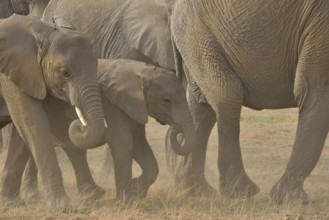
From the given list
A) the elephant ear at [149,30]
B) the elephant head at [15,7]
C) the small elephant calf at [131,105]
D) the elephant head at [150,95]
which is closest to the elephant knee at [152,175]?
the small elephant calf at [131,105]

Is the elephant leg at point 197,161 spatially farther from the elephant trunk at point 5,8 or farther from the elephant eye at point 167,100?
the elephant trunk at point 5,8

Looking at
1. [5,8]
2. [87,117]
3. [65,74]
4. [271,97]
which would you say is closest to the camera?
[87,117]

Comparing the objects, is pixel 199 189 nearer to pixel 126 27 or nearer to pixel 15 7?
pixel 126 27

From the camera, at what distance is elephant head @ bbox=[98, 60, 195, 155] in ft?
32.2

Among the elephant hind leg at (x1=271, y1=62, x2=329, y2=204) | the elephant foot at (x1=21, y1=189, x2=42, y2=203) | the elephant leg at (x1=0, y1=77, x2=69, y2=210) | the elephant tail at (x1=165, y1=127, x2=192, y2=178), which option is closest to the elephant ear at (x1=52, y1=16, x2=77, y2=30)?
the elephant leg at (x1=0, y1=77, x2=69, y2=210)

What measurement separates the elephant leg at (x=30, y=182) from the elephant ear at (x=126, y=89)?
1080mm

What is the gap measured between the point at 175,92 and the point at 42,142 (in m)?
1.12

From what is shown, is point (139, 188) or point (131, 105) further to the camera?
point (139, 188)

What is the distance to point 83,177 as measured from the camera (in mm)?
10375

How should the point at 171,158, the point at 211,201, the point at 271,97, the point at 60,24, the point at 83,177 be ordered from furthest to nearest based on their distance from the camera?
1. the point at 171,158
2. the point at 271,97
3. the point at 83,177
4. the point at 211,201
5. the point at 60,24

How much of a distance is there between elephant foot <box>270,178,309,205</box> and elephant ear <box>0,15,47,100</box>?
199 centimetres

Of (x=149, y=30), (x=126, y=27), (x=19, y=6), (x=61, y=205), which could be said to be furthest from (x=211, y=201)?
(x=19, y=6)

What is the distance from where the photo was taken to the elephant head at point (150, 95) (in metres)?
9.82

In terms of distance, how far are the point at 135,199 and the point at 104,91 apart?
2.82 ft
